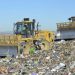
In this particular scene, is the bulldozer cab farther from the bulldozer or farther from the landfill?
the landfill

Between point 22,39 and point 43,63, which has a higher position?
point 22,39

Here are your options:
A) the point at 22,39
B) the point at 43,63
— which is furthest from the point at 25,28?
the point at 43,63

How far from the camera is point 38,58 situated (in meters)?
16.6

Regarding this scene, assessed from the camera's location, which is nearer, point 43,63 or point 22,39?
point 43,63

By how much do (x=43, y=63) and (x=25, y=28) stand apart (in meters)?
4.24

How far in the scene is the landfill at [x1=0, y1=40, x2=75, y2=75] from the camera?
40.2 feet

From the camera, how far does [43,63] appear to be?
15031mm

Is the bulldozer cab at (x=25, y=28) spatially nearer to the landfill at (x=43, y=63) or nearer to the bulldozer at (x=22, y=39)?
the bulldozer at (x=22, y=39)

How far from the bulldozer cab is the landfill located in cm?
104

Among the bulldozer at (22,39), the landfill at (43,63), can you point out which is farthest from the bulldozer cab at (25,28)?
the landfill at (43,63)

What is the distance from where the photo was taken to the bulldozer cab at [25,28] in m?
18.7

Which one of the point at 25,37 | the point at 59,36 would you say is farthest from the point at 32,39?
the point at 59,36

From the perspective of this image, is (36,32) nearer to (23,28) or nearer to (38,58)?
(23,28)

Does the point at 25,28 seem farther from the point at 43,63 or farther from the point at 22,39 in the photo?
the point at 43,63
